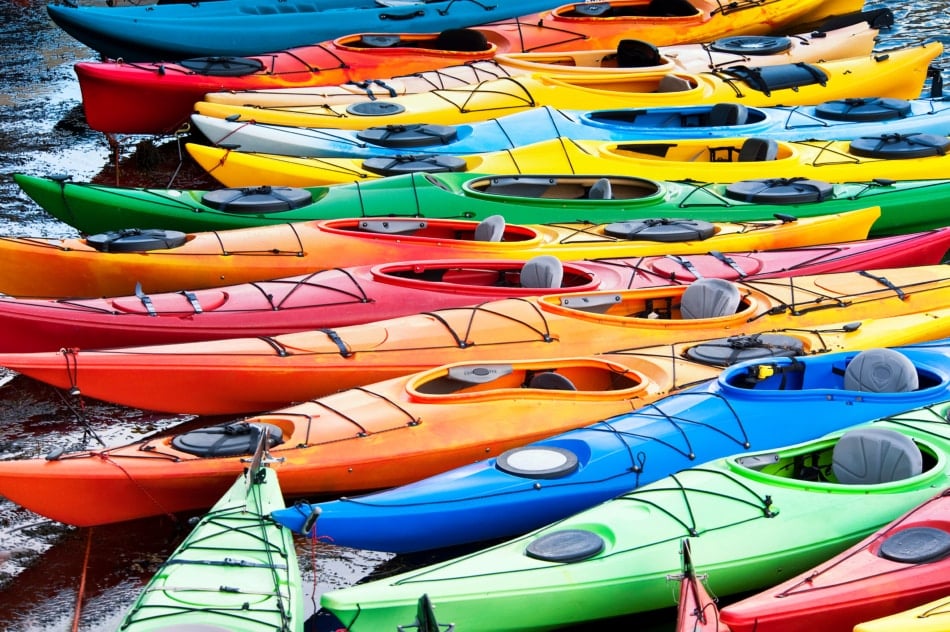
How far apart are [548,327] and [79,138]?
6488 mm

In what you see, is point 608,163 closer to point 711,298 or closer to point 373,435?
point 711,298

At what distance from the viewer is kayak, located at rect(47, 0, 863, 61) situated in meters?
11.6

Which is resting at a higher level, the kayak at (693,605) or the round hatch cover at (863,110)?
the round hatch cover at (863,110)

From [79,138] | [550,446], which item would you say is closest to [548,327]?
[550,446]

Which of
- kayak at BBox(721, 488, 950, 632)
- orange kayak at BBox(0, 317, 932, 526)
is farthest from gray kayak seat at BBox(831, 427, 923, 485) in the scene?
orange kayak at BBox(0, 317, 932, 526)

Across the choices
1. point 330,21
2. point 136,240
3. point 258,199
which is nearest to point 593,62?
point 330,21

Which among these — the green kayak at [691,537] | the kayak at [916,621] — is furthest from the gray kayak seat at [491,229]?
the kayak at [916,621]

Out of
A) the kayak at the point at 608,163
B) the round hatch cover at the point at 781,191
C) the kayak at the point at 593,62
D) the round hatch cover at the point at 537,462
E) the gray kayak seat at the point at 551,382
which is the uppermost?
the kayak at the point at 593,62

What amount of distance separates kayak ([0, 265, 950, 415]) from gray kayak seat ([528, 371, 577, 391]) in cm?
38

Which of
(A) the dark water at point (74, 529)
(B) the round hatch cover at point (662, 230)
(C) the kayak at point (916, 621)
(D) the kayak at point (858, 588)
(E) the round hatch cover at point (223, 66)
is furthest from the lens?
(E) the round hatch cover at point (223, 66)

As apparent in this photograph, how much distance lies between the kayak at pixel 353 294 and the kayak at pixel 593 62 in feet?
10.3

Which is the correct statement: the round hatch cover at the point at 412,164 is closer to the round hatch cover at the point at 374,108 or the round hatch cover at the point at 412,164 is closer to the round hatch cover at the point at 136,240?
the round hatch cover at the point at 374,108

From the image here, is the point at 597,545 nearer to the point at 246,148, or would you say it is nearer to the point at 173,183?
the point at 246,148

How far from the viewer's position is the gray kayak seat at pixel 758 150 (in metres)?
9.19
